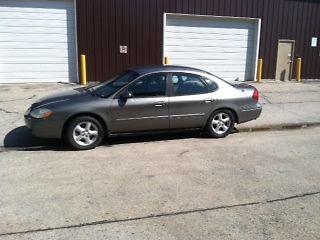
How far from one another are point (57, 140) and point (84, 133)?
2.83 ft

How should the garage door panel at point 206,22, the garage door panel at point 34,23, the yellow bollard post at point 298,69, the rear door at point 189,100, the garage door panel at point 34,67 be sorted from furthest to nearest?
the yellow bollard post at point 298,69, the garage door panel at point 206,22, the garage door panel at point 34,67, the garage door panel at point 34,23, the rear door at point 189,100

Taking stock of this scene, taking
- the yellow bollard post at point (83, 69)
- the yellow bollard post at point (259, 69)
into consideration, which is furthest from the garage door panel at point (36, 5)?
the yellow bollard post at point (259, 69)

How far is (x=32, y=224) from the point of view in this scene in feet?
13.9

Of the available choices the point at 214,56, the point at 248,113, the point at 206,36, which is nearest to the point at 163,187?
the point at 248,113

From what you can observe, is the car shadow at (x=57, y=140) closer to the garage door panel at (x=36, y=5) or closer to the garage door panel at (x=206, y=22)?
the garage door panel at (x=36, y=5)

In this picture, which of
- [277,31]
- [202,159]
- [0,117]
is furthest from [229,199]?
[277,31]

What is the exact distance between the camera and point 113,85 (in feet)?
25.1

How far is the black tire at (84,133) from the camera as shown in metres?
7.00

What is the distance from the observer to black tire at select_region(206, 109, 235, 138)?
26.5 ft

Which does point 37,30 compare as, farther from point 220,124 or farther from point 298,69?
point 298,69

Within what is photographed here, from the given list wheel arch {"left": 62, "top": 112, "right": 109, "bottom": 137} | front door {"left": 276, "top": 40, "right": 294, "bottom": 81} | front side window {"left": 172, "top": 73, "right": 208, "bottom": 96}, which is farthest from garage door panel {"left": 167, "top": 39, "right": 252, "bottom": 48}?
wheel arch {"left": 62, "top": 112, "right": 109, "bottom": 137}

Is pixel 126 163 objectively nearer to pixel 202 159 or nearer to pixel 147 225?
pixel 202 159

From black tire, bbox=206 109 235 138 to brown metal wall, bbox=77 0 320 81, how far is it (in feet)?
24.0

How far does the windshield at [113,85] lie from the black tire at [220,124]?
5.85ft
